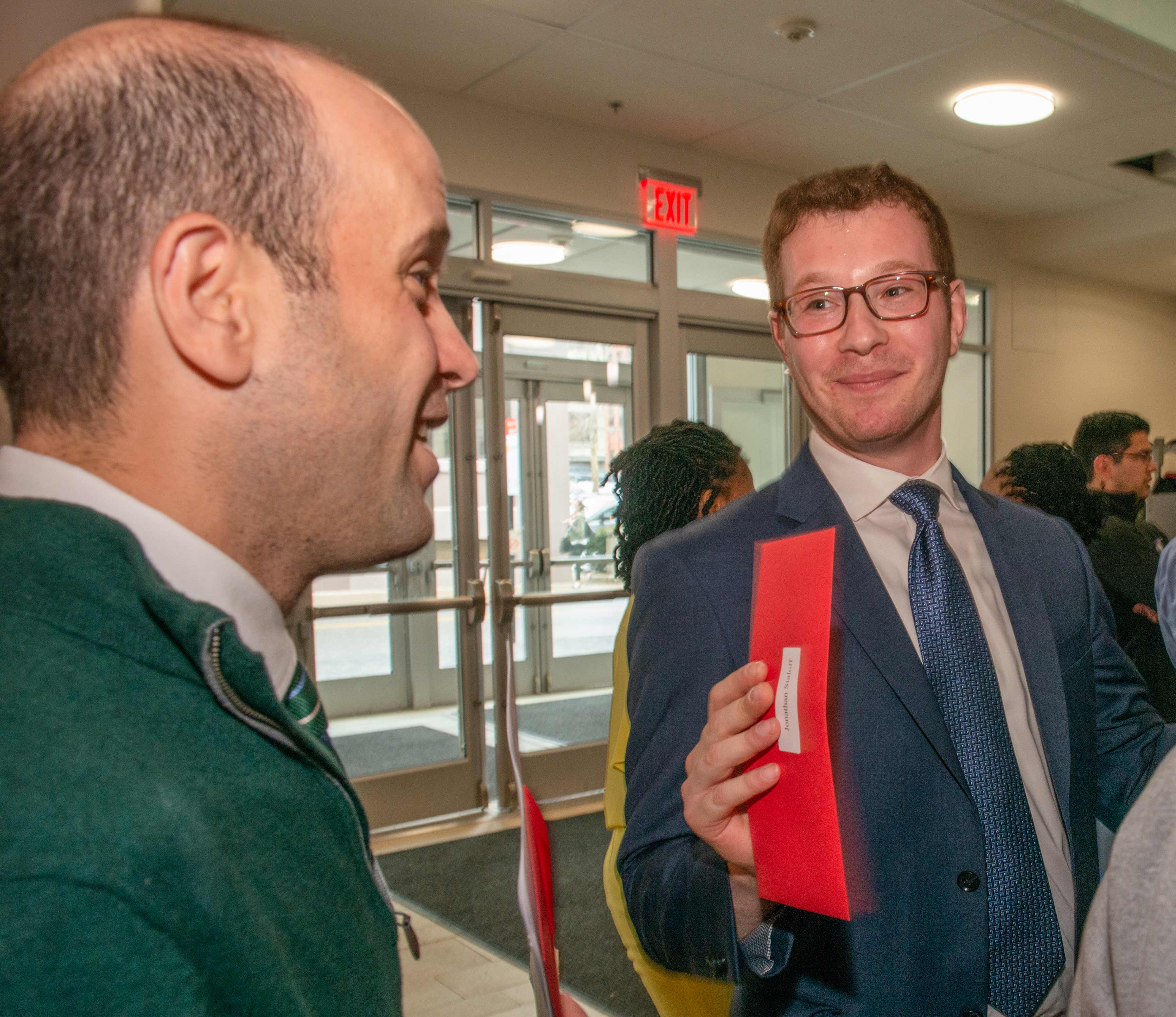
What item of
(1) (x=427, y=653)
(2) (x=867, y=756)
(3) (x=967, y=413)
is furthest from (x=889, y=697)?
(3) (x=967, y=413)

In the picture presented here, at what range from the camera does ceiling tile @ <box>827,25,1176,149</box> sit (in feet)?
14.7

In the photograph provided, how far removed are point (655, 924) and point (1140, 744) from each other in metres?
0.71

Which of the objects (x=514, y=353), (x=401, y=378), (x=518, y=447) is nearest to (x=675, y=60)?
(x=514, y=353)

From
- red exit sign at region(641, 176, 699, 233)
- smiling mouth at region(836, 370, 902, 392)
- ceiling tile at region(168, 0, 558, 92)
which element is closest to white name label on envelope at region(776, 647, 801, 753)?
smiling mouth at region(836, 370, 902, 392)

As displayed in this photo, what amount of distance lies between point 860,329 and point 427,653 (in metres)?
4.14

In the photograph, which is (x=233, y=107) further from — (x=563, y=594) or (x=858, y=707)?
(x=563, y=594)

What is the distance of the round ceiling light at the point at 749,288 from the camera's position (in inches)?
240

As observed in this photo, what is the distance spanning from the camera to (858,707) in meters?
1.11

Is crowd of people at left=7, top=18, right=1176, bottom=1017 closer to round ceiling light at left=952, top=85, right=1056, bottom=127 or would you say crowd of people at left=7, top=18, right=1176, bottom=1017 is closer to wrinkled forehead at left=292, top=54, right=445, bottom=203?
wrinkled forehead at left=292, top=54, right=445, bottom=203

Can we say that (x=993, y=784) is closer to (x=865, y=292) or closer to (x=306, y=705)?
(x=865, y=292)

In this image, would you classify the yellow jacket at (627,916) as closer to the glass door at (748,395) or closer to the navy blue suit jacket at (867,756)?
the navy blue suit jacket at (867,756)

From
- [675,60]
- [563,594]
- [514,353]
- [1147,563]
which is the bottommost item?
[563,594]

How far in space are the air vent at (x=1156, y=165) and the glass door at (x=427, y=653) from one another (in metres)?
4.30

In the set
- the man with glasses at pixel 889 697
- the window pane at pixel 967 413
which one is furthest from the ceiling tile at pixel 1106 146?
the man with glasses at pixel 889 697
